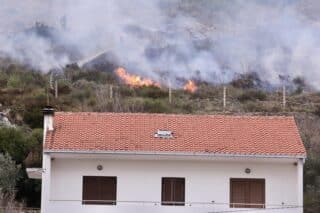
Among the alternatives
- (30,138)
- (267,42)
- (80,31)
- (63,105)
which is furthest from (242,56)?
(30,138)

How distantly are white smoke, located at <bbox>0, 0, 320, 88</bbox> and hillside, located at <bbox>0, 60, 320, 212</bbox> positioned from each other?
305cm

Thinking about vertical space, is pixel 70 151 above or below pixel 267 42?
below

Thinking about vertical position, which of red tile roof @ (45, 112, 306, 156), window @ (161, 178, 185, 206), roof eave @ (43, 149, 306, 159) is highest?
red tile roof @ (45, 112, 306, 156)

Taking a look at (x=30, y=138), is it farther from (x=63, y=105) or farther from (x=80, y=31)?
(x=80, y=31)

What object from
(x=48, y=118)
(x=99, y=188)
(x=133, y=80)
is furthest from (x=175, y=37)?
(x=99, y=188)

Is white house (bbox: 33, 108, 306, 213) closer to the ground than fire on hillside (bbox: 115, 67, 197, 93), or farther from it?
closer to the ground

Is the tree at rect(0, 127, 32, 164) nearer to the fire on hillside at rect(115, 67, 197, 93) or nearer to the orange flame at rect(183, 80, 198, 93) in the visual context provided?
the fire on hillside at rect(115, 67, 197, 93)

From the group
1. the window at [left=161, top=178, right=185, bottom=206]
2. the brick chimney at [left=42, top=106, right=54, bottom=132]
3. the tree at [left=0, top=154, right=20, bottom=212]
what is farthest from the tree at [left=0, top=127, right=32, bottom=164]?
the window at [left=161, top=178, right=185, bottom=206]

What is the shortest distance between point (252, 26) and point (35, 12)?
73.3ft

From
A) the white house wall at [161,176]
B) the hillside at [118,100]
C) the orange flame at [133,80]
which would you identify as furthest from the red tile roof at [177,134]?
the orange flame at [133,80]

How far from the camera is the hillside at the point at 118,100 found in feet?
106

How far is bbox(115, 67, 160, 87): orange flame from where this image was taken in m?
70.8

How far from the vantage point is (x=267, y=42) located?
80500 mm

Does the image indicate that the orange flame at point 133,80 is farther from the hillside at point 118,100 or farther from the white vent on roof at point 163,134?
the white vent on roof at point 163,134
